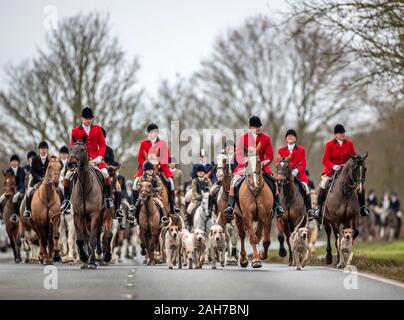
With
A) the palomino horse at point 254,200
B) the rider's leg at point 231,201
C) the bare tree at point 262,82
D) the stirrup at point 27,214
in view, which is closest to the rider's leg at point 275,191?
the palomino horse at point 254,200

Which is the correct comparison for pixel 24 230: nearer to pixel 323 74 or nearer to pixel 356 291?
pixel 323 74

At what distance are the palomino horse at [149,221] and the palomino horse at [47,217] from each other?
7.14 feet

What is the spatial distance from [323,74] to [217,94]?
31905 mm

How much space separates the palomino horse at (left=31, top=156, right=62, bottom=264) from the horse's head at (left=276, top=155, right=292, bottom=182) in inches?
198

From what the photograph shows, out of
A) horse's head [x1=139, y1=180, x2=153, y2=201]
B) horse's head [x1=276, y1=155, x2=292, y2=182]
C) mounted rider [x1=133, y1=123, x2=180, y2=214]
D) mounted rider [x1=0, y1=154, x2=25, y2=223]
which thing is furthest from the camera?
mounted rider [x1=0, y1=154, x2=25, y2=223]

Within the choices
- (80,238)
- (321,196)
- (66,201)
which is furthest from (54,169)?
(321,196)

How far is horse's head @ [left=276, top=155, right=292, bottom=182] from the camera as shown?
23953 mm

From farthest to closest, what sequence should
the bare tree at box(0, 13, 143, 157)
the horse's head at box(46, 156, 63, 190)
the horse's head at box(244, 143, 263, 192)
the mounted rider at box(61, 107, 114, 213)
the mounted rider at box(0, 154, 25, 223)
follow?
the bare tree at box(0, 13, 143, 157) < the mounted rider at box(0, 154, 25, 223) < the horse's head at box(46, 156, 63, 190) < the mounted rider at box(61, 107, 114, 213) < the horse's head at box(244, 143, 263, 192)

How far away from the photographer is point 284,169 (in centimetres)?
2414

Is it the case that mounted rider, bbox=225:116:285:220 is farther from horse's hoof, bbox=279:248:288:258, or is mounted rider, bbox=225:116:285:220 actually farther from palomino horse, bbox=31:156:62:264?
palomino horse, bbox=31:156:62:264

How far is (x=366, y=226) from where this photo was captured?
5606 cm

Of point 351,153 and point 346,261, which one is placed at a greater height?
point 351,153

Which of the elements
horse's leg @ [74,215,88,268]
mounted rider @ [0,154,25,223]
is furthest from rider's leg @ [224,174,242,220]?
mounted rider @ [0,154,25,223]


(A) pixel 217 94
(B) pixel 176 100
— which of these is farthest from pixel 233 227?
(B) pixel 176 100
